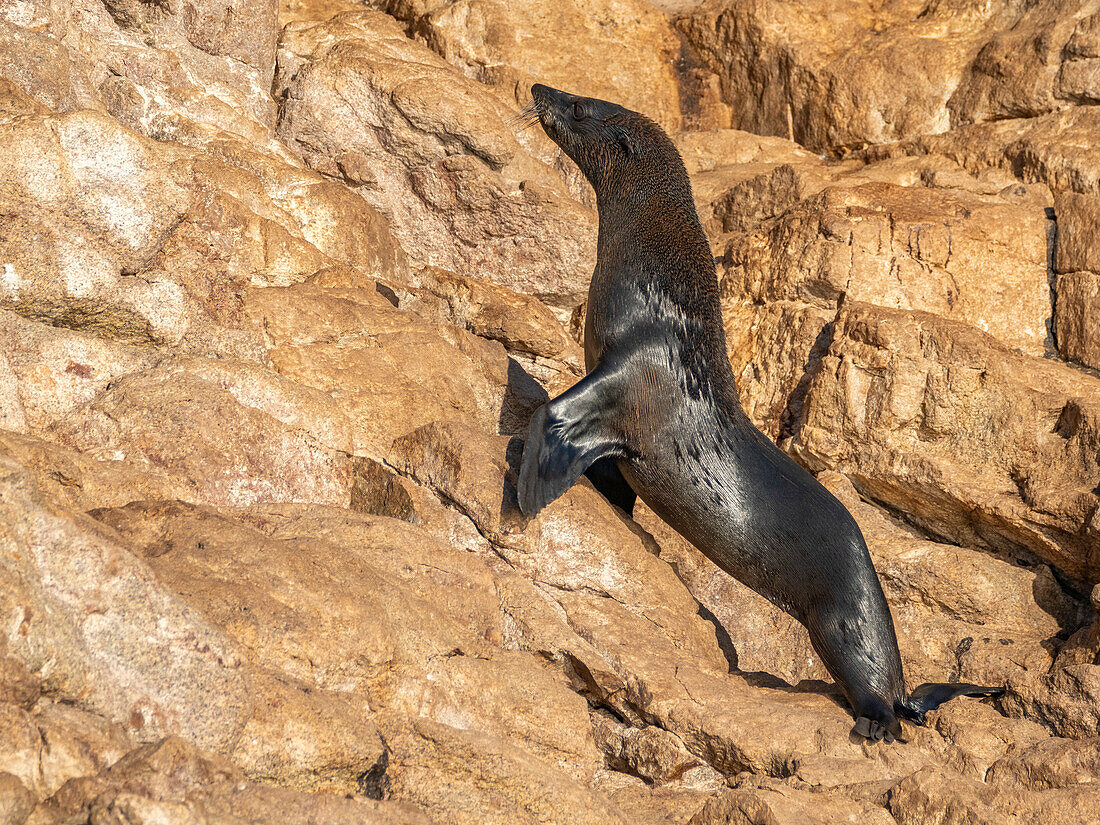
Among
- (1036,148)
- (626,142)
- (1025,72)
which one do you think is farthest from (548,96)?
(1025,72)

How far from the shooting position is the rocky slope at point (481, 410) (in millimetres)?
2938

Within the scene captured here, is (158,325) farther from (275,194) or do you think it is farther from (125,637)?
(125,637)

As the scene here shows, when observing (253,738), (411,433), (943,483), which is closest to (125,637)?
(253,738)

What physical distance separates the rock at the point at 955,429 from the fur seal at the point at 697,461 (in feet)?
4.87

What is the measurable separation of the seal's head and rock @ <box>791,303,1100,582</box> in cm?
184

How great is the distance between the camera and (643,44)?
1059 cm

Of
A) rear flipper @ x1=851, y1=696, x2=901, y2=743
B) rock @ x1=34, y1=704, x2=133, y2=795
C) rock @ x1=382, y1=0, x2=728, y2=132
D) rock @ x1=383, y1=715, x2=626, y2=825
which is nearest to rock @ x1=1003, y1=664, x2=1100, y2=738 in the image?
rear flipper @ x1=851, y1=696, x2=901, y2=743

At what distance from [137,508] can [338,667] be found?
113cm

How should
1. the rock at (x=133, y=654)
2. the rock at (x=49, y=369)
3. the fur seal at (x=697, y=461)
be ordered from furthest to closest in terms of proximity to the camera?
1. the fur seal at (x=697, y=461)
2. the rock at (x=49, y=369)
3. the rock at (x=133, y=654)

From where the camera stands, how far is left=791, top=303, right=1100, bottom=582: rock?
237 inches

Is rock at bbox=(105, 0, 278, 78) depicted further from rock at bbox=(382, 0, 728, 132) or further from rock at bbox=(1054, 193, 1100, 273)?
rock at bbox=(1054, 193, 1100, 273)

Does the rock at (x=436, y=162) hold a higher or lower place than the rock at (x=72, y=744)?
higher

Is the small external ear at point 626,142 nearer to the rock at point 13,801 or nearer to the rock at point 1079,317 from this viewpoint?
the rock at point 1079,317

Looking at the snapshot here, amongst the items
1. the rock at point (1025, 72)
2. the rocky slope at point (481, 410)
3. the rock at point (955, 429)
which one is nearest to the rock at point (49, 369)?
the rocky slope at point (481, 410)
